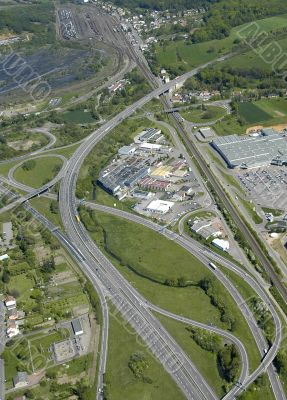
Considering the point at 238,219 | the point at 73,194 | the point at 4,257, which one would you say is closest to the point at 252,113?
the point at 238,219

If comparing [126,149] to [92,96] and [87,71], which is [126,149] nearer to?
[92,96]

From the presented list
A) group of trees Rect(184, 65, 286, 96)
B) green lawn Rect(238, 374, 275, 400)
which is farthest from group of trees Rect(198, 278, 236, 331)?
group of trees Rect(184, 65, 286, 96)

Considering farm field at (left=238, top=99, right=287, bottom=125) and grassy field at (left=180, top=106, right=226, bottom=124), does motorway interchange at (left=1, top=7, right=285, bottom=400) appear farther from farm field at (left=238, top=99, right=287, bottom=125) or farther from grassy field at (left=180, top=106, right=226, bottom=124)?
farm field at (left=238, top=99, right=287, bottom=125)

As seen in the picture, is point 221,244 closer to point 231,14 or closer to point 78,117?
point 78,117

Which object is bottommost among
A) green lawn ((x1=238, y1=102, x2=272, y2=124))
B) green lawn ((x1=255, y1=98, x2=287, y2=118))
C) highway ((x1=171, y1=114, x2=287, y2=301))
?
green lawn ((x1=255, y1=98, x2=287, y2=118))

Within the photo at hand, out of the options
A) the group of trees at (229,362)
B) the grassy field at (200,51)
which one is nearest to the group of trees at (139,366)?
the group of trees at (229,362)
